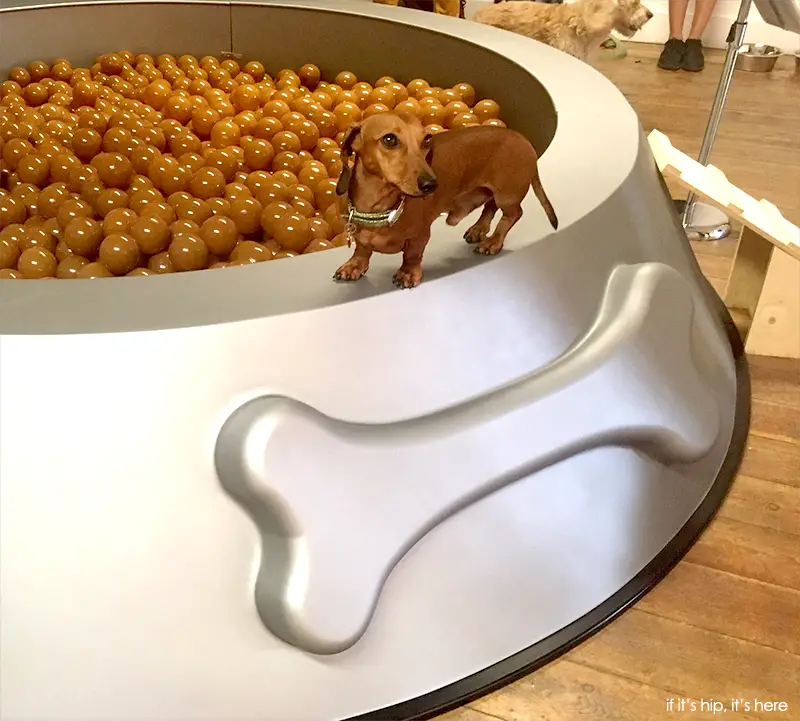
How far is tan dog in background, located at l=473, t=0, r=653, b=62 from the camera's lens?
115 inches

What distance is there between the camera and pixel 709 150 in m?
1.98

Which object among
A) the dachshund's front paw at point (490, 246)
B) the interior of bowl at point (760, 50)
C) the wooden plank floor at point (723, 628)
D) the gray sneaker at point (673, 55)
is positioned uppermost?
the dachshund's front paw at point (490, 246)

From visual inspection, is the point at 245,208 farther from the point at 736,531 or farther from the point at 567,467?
the point at 736,531

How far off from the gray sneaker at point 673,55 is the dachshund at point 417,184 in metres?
3.12

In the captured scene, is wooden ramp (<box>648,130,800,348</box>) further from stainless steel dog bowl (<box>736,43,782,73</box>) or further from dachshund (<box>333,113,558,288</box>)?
stainless steel dog bowl (<box>736,43,782,73</box>)

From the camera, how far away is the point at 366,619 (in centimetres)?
85

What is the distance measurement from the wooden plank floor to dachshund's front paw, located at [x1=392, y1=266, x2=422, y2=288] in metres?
0.48

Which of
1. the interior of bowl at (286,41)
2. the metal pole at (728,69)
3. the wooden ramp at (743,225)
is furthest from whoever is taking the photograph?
the metal pole at (728,69)

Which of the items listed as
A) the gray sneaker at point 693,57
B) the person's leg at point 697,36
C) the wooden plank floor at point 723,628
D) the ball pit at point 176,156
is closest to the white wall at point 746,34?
the person's leg at point 697,36

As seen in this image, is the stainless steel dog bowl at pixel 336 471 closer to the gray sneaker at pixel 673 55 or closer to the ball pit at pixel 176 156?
the ball pit at pixel 176 156

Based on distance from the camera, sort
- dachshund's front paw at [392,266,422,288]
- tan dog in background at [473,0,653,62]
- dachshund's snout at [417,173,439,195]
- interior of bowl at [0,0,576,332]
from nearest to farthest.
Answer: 1. dachshund's snout at [417,173,439,195]
2. dachshund's front paw at [392,266,422,288]
3. interior of bowl at [0,0,576,332]
4. tan dog in background at [473,0,653,62]

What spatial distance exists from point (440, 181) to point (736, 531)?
70cm

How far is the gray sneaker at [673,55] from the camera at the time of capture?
3684 millimetres

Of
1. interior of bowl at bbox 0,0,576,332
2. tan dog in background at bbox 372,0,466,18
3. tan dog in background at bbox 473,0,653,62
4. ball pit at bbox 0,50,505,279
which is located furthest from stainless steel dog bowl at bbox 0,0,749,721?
tan dog in background at bbox 473,0,653,62
